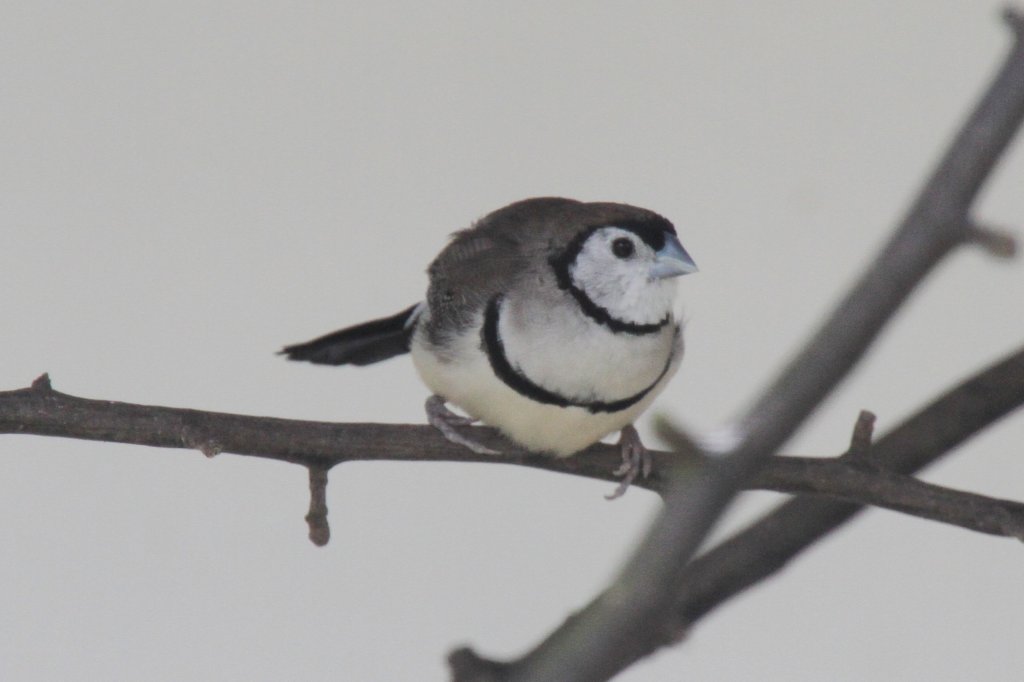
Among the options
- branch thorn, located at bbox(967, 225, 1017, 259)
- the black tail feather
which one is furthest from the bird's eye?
branch thorn, located at bbox(967, 225, 1017, 259)

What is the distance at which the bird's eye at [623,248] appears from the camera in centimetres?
114

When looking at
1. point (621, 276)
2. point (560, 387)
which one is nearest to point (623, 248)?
point (621, 276)

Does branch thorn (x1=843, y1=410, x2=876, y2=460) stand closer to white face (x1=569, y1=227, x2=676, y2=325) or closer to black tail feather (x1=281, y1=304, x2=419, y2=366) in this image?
white face (x1=569, y1=227, x2=676, y2=325)

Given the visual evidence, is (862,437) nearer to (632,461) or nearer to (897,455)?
(897,455)

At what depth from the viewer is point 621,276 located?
114 centimetres

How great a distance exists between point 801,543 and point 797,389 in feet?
2.60

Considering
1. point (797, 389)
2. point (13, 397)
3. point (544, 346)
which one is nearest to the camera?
point (797, 389)

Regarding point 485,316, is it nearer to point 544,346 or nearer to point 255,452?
point 544,346

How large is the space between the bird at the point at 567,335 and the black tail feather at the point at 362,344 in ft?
0.61

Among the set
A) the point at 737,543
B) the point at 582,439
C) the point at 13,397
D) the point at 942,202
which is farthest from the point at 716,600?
the point at 942,202

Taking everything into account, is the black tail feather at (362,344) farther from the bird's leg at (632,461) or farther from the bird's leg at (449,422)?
the bird's leg at (632,461)

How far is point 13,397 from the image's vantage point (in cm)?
100

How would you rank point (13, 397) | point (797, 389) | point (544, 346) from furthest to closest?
point (544, 346) < point (13, 397) < point (797, 389)

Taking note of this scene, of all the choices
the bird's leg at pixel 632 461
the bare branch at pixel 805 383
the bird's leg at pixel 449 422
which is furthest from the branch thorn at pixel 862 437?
the bare branch at pixel 805 383
